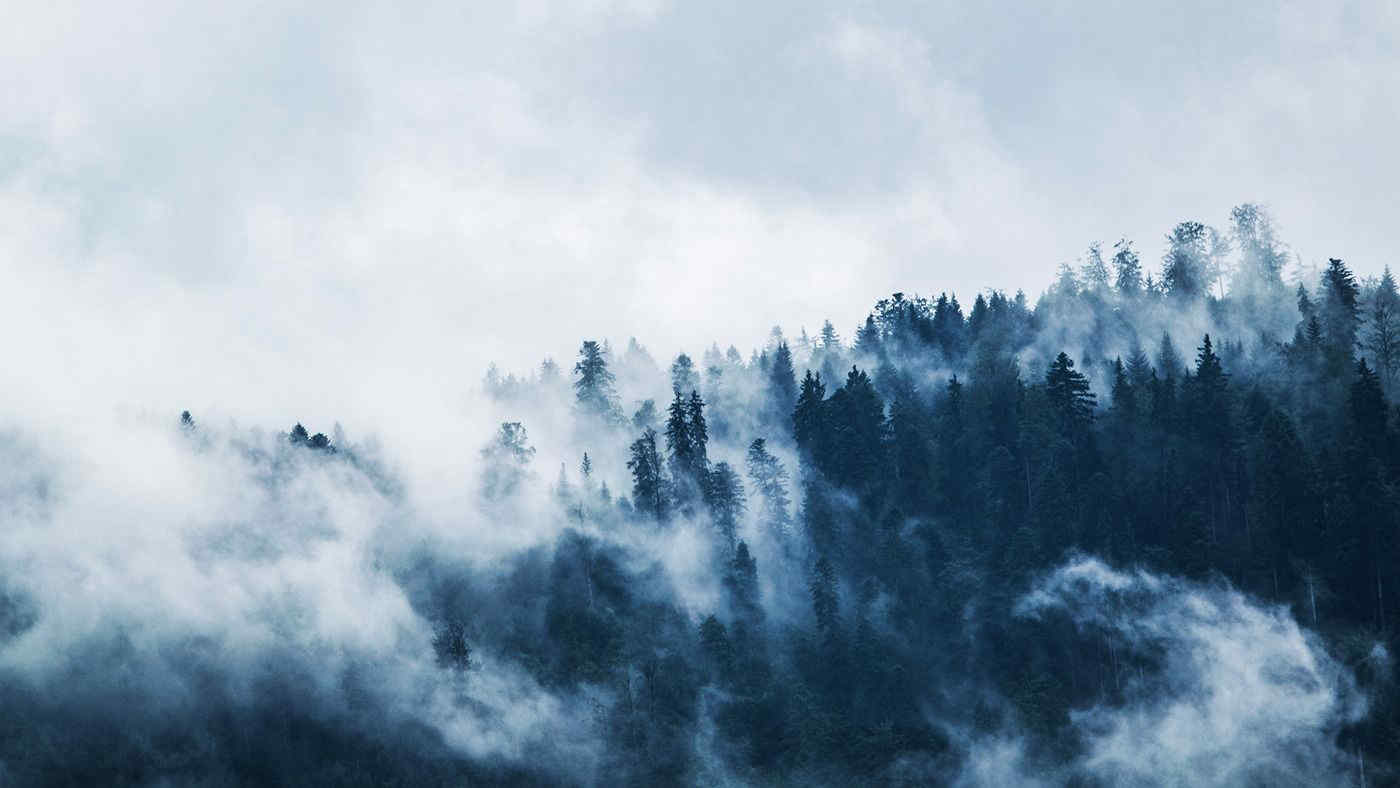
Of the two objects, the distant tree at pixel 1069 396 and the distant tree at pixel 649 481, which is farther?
the distant tree at pixel 649 481

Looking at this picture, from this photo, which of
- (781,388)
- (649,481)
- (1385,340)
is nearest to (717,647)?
(649,481)

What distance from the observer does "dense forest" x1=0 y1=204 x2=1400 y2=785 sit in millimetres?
118438

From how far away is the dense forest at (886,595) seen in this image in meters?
118

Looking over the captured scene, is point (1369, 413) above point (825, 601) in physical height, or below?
above

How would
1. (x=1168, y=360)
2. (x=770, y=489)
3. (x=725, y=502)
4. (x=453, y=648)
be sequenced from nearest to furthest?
(x=453, y=648), (x=1168, y=360), (x=725, y=502), (x=770, y=489)

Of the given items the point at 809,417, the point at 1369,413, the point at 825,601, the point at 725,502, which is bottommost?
the point at 825,601

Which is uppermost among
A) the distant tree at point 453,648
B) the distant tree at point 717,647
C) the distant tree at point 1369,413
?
the distant tree at point 1369,413

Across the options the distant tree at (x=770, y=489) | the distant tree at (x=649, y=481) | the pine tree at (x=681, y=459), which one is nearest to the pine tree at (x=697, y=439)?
the pine tree at (x=681, y=459)

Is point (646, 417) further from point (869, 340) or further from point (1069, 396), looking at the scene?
point (1069, 396)

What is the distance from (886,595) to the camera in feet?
451

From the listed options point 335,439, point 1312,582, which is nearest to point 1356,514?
point 1312,582

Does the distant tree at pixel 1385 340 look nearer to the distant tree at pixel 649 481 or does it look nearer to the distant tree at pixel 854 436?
the distant tree at pixel 854 436

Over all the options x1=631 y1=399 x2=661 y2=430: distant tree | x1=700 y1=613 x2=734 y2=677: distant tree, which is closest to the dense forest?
x1=700 y1=613 x2=734 y2=677: distant tree

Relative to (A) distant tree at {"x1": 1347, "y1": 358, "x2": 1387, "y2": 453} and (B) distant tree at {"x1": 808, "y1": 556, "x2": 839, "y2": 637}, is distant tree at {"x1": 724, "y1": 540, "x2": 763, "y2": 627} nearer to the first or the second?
(B) distant tree at {"x1": 808, "y1": 556, "x2": 839, "y2": 637}
